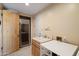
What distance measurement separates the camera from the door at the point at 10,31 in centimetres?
129

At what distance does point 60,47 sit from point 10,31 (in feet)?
2.63

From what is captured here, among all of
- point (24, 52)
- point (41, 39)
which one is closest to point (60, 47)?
point (41, 39)

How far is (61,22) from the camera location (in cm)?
122

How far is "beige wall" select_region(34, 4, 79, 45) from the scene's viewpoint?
114 centimetres

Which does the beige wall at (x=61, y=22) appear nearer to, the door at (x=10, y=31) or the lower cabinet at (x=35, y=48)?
the lower cabinet at (x=35, y=48)

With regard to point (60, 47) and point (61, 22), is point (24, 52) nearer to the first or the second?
point (60, 47)

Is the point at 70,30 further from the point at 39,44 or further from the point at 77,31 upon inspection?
the point at 39,44

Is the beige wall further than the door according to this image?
No

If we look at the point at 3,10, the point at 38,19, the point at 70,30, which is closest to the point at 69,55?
the point at 70,30

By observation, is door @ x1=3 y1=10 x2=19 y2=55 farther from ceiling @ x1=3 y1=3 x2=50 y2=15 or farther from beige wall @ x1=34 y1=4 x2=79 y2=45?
beige wall @ x1=34 y1=4 x2=79 y2=45

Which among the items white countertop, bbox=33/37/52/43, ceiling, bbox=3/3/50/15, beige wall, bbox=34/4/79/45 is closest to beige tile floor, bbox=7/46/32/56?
white countertop, bbox=33/37/52/43

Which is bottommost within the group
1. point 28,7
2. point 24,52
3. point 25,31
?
point 24,52

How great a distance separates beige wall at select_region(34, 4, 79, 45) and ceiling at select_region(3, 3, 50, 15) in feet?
0.25

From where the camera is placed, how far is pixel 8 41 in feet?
4.37
